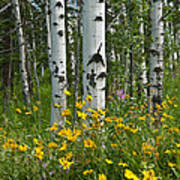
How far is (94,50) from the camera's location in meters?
2.55

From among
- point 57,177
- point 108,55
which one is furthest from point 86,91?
point 108,55

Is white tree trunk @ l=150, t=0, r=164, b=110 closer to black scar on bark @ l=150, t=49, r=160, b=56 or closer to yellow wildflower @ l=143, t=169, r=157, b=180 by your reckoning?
black scar on bark @ l=150, t=49, r=160, b=56

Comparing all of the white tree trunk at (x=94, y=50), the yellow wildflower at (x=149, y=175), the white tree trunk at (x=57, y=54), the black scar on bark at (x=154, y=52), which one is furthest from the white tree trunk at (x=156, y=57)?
the yellow wildflower at (x=149, y=175)

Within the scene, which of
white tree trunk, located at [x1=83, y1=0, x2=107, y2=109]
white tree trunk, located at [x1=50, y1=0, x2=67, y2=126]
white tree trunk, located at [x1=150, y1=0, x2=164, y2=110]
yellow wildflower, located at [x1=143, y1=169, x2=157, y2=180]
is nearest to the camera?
yellow wildflower, located at [x1=143, y1=169, x2=157, y2=180]

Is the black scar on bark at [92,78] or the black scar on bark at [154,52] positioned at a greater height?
the black scar on bark at [154,52]

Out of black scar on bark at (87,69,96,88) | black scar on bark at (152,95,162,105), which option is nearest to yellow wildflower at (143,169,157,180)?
black scar on bark at (87,69,96,88)

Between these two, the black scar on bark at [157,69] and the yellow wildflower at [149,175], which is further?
the black scar on bark at [157,69]

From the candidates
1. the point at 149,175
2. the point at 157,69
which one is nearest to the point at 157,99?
the point at 157,69

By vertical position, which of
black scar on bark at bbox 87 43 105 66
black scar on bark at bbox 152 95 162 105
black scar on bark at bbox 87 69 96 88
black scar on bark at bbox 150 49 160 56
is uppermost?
black scar on bark at bbox 150 49 160 56

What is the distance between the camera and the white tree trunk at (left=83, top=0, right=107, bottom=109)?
2.54 meters

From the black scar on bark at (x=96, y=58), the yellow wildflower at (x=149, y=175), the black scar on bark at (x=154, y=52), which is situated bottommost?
the yellow wildflower at (x=149, y=175)

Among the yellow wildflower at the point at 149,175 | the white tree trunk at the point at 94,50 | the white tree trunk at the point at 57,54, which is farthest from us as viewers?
the white tree trunk at the point at 57,54

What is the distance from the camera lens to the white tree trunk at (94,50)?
8.33ft

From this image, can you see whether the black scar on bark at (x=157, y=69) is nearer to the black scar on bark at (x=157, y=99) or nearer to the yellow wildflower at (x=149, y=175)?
the black scar on bark at (x=157, y=99)
